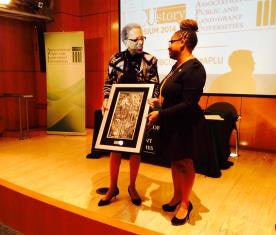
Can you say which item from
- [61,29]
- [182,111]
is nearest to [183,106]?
[182,111]

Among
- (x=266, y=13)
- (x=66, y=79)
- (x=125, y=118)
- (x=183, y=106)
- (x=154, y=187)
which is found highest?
(x=266, y=13)

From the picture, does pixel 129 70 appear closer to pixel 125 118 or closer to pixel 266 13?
pixel 125 118

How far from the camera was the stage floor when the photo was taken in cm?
207

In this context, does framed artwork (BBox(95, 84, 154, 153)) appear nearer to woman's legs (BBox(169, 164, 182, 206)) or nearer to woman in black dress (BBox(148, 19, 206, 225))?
woman in black dress (BBox(148, 19, 206, 225))

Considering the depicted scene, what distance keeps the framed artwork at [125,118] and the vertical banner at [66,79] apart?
2.91 meters

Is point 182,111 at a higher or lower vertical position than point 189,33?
lower

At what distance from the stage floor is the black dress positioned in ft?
1.80

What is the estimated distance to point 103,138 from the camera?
6.82 feet

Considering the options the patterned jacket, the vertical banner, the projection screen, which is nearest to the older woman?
the patterned jacket

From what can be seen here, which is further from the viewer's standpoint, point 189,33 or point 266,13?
point 266,13

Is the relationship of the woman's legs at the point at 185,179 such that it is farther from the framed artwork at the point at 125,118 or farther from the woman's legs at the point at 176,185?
the framed artwork at the point at 125,118

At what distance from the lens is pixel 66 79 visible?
4996 millimetres

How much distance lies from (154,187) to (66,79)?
9.77 feet

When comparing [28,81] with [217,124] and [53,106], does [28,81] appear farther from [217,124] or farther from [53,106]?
[217,124]
